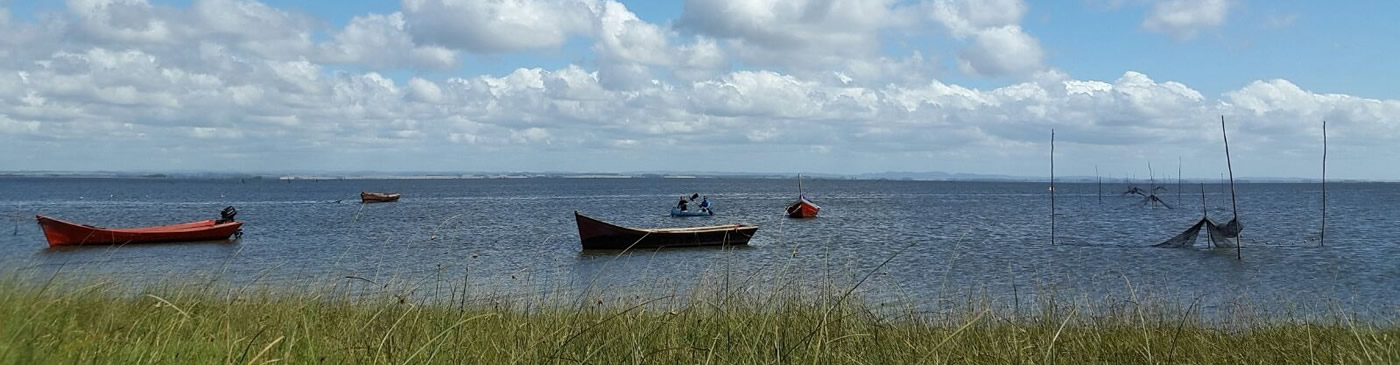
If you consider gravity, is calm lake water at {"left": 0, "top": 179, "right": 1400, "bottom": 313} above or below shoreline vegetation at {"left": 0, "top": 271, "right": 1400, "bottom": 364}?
below

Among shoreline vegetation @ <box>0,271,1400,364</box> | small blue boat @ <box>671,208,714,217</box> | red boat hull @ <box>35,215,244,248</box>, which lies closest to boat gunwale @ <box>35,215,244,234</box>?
red boat hull @ <box>35,215,244,248</box>

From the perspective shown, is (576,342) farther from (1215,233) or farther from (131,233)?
(131,233)

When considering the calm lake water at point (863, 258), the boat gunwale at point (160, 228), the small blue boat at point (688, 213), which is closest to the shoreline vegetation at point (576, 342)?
the calm lake water at point (863, 258)

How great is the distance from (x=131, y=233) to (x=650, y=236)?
18719 millimetres

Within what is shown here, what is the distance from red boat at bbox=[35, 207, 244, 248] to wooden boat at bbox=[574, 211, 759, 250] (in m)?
15.1

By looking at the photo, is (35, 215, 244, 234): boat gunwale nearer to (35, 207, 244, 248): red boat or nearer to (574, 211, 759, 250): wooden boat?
(35, 207, 244, 248): red boat

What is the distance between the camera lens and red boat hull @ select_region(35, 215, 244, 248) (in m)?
34.6

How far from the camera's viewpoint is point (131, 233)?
35.4 metres

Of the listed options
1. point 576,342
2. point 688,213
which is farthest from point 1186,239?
point 688,213

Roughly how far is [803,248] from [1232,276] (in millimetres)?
14503

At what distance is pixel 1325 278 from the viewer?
25.2 m

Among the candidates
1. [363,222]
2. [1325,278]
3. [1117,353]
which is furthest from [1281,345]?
[363,222]

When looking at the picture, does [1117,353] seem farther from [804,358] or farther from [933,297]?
[933,297]

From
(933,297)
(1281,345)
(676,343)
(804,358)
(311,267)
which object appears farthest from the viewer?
(311,267)
